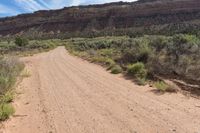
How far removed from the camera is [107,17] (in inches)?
5221

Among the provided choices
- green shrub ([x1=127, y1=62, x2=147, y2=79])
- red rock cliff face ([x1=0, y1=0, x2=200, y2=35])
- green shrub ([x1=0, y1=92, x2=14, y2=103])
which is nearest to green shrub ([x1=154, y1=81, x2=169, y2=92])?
green shrub ([x1=127, y1=62, x2=147, y2=79])

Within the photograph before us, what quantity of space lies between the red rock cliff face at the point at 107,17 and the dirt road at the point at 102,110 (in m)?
88.1

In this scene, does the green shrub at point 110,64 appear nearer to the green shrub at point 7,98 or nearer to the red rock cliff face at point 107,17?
the green shrub at point 7,98

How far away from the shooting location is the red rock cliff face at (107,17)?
366 feet

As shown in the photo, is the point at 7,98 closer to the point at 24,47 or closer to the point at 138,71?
the point at 138,71

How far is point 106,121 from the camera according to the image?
9391 millimetres

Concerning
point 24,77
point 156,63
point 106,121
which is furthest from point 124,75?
point 106,121

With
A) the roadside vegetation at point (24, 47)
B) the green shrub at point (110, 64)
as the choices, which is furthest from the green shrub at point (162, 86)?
the roadside vegetation at point (24, 47)

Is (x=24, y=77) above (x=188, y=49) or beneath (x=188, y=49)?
beneath

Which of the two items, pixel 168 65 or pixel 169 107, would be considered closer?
pixel 169 107

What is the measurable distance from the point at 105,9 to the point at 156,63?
397 feet

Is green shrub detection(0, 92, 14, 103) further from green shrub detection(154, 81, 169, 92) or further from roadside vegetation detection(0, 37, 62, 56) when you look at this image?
roadside vegetation detection(0, 37, 62, 56)

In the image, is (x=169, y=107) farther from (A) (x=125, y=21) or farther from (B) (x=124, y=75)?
(A) (x=125, y=21)

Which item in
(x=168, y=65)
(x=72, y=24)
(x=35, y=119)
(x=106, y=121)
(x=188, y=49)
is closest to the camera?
(x=106, y=121)
